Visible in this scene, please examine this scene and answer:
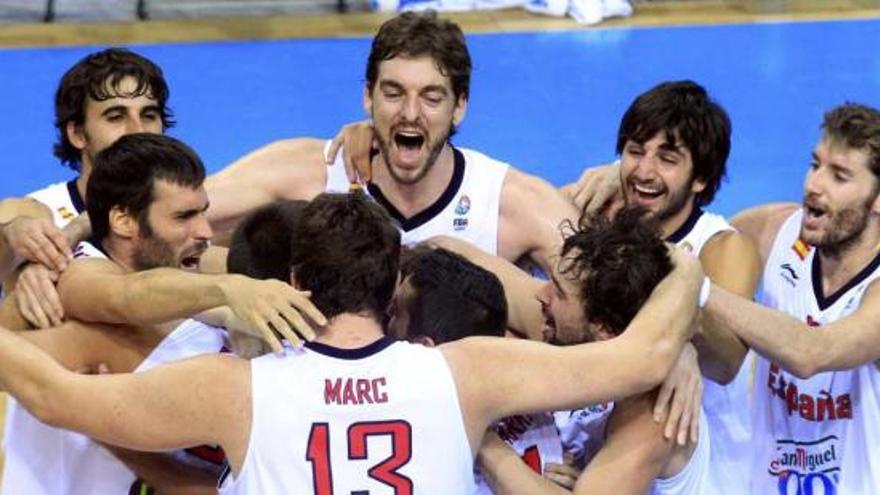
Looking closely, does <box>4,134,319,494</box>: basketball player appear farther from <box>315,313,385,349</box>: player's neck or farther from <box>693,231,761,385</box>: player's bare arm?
<box>693,231,761,385</box>: player's bare arm

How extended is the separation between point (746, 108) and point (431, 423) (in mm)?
8668

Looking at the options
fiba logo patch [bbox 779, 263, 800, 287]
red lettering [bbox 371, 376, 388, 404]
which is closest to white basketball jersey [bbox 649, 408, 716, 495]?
→ red lettering [bbox 371, 376, 388, 404]

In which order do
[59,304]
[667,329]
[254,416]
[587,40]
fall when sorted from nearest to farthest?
[254,416]
[667,329]
[59,304]
[587,40]

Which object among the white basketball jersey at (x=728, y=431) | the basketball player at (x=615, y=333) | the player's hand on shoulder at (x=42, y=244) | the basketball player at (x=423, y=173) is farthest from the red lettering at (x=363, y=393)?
the basketball player at (x=423, y=173)

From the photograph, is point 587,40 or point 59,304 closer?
point 59,304

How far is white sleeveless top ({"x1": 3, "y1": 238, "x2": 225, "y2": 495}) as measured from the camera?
4.32 meters

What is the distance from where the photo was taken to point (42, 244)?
180 inches

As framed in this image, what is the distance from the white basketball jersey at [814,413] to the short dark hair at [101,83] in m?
2.44

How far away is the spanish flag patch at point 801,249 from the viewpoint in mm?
5520

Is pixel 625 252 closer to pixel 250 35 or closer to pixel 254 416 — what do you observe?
pixel 254 416

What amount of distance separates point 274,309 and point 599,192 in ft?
7.71

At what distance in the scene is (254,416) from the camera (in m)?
3.69

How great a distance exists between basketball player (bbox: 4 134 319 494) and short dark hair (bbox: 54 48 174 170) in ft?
4.04

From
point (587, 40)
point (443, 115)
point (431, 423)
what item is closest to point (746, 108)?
point (587, 40)
